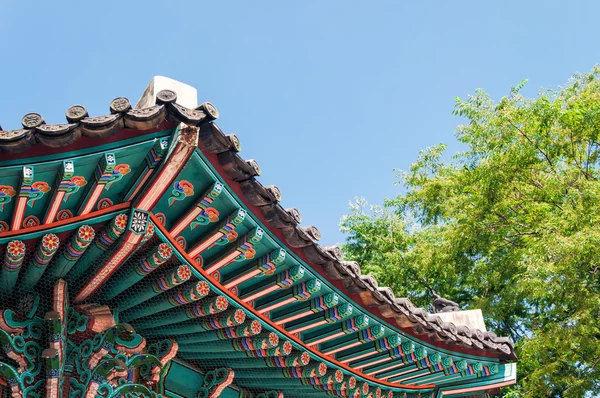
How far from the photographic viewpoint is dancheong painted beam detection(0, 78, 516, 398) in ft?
14.2

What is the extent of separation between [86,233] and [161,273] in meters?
0.82

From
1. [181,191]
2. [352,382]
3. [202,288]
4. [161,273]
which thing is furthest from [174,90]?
[352,382]

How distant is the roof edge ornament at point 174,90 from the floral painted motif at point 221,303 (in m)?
1.59

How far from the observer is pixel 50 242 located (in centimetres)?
456

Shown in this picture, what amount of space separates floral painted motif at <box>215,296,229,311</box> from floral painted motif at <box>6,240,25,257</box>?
5.37 feet

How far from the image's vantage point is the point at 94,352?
17.0ft

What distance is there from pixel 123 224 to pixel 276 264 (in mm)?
1393

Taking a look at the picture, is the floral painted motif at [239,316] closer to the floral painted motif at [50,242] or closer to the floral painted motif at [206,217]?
the floral painted motif at [206,217]

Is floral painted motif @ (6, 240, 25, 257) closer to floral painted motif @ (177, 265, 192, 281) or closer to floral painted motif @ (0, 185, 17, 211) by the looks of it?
floral painted motif @ (0, 185, 17, 211)

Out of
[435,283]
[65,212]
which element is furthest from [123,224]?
[435,283]

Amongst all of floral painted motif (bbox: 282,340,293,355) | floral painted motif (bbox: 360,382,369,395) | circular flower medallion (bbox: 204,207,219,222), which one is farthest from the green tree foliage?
circular flower medallion (bbox: 204,207,219,222)

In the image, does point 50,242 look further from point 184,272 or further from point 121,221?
point 184,272

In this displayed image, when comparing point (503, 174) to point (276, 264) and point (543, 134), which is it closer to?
point (543, 134)

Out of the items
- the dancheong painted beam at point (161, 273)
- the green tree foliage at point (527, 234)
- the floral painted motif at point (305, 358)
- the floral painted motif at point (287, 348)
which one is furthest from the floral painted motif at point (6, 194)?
the green tree foliage at point (527, 234)
